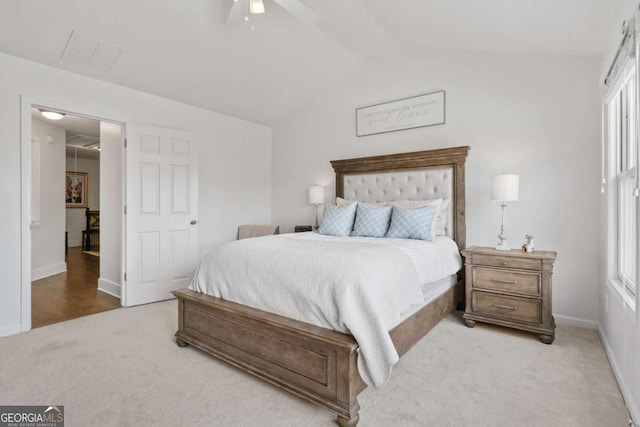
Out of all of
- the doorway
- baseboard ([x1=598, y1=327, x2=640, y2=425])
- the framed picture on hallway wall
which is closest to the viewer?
baseboard ([x1=598, y1=327, x2=640, y2=425])

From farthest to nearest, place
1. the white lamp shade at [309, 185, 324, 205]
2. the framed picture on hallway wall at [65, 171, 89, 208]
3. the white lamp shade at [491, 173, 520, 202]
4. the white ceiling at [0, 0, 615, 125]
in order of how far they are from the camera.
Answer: the framed picture on hallway wall at [65, 171, 89, 208] → the white lamp shade at [309, 185, 324, 205] → the white lamp shade at [491, 173, 520, 202] → the white ceiling at [0, 0, 615, 125]

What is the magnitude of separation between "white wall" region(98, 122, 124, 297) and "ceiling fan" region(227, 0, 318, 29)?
254cm

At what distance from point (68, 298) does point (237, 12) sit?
3.87m

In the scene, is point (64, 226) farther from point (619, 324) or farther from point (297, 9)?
point (619, 324)

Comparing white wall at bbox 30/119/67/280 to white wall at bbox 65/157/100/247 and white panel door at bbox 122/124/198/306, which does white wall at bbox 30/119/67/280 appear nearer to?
white panel door at bbox 122/124/198/306

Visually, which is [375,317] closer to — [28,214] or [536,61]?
[536,61]

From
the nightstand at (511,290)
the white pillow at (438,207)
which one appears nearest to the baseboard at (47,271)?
the white pillow at (438,207)

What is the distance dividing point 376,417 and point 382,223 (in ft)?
6.31

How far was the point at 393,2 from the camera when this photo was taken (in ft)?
9.34

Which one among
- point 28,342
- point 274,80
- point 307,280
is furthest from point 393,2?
point 28,342

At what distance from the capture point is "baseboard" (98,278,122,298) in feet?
13.8

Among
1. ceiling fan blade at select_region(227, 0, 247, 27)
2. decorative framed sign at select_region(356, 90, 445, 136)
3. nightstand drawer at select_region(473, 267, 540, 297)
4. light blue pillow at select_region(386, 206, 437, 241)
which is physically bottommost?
nightstand drawer at select_region(473, 267, 540, 297)

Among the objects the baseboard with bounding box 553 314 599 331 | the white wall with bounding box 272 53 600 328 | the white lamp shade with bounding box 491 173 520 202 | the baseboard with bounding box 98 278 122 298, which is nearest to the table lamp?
the white lamp shade with bounding box 491 173 520 202

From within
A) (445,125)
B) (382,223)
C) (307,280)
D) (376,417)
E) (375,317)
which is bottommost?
(376,417)
